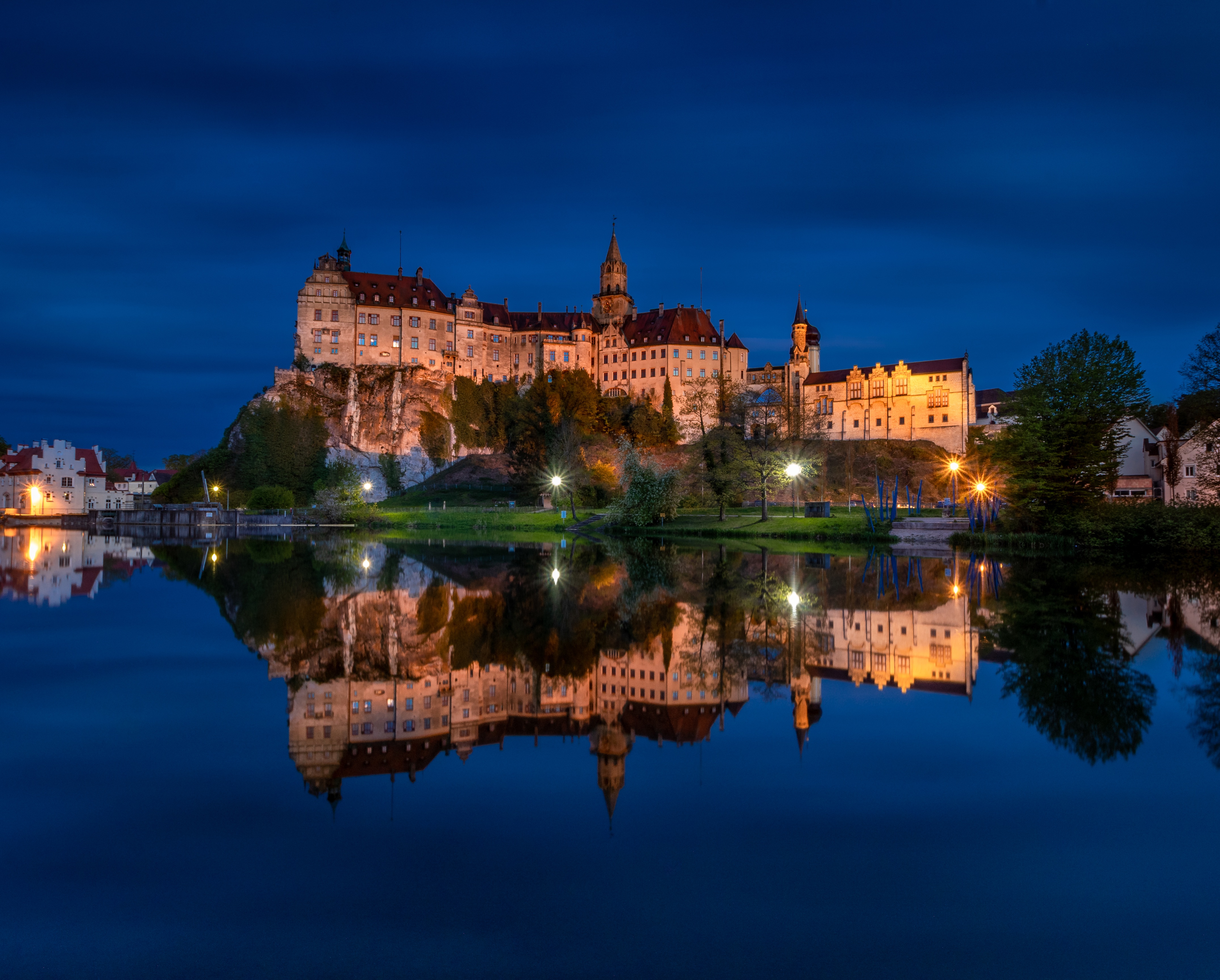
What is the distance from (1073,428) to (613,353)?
70496 mm

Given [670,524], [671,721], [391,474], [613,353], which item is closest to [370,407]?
[391,474]

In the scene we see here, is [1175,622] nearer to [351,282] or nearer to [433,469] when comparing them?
[433,469]

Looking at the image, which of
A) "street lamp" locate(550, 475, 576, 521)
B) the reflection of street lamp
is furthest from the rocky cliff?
the reflection of street lamp

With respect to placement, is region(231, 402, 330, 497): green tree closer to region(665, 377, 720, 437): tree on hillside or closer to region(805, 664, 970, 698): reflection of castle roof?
region(665, 377, 720, 437): tree on hillside

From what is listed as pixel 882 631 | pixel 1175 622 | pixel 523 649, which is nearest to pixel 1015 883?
pixel 523 649

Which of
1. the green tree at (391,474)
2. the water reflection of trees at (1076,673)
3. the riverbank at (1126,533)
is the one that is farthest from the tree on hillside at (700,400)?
the water reflection of trees at (1076,673)

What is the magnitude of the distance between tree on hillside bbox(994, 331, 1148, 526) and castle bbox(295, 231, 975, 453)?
4485 centimetres

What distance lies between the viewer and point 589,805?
21.1 ft

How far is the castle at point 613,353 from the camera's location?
9200 centimetres

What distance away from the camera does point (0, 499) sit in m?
78.6

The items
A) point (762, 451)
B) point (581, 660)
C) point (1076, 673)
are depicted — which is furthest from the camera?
point (762, 451)

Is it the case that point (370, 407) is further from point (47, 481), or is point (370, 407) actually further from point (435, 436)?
point (47, 481)

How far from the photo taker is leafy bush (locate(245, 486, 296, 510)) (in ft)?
239

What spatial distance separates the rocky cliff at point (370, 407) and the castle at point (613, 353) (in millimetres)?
2642
